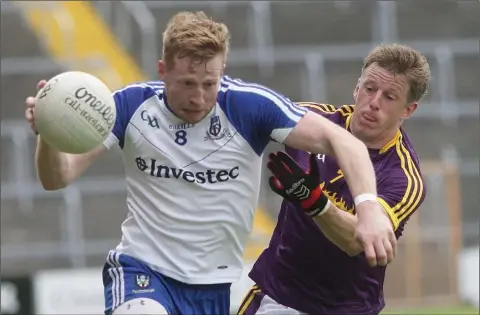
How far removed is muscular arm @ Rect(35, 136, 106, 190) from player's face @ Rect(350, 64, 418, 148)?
1427 millimetres

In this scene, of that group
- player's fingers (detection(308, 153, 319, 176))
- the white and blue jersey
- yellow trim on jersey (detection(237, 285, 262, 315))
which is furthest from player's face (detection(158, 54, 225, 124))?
yellow trim on jersey (detection(237, 285, 262, 315))

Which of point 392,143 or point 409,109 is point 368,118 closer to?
point 392,143

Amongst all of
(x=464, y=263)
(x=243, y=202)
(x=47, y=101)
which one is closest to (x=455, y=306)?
(x=464, y=263)

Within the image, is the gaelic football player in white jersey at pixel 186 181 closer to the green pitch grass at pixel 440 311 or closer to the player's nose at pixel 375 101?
the player's nose at pixel 375 101

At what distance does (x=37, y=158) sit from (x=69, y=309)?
8023 mm

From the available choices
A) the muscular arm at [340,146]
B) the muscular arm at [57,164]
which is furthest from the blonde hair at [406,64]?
the muscular arm at [57,164]

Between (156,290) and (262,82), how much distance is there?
1087 centimetres

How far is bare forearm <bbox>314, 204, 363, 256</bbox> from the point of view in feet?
16.3

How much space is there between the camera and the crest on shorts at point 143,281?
16.1 ft

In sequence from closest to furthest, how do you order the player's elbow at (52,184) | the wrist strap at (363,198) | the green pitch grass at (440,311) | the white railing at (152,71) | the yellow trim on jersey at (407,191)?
the wrist strap at (363,198)
the player's elbow at (52,184)
the yellow trim on jersey at (407,191)
the green pitch grass at (440,311)
the white railing at (152,71)

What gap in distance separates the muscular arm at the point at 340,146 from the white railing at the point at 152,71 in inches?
370

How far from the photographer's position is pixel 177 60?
4.71 meters

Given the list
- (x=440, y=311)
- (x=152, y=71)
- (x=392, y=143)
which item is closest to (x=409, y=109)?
(x=392, y=143)

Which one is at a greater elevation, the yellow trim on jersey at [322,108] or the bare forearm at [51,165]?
the yellow trim on jersey at [322,108]
